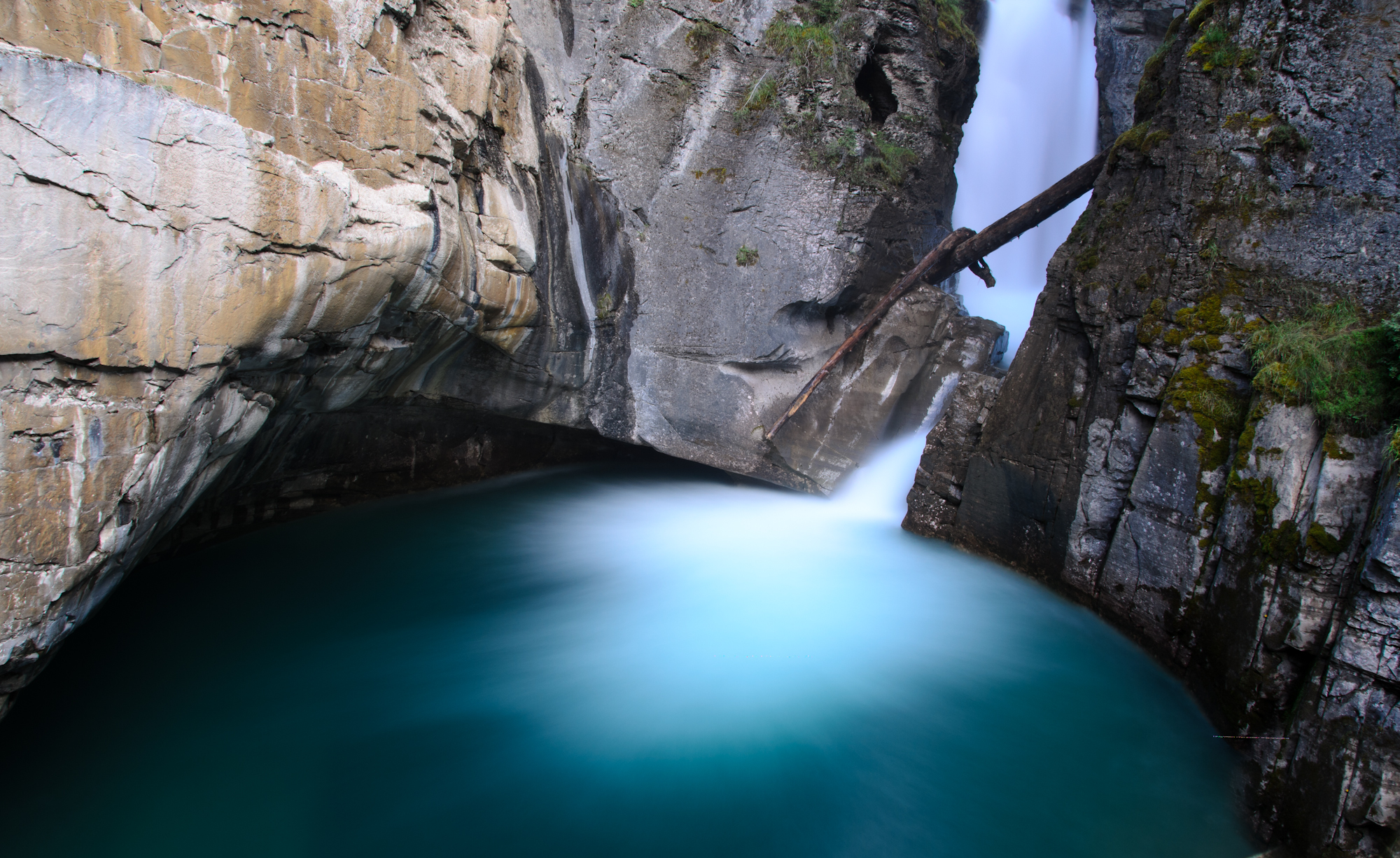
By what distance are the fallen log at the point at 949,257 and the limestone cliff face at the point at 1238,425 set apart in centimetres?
168

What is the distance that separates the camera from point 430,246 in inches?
199

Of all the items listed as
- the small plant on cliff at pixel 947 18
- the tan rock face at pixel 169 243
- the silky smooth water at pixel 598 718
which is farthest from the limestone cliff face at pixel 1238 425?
the tan rock face at pixel 169 243

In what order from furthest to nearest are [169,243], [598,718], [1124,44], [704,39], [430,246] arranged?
[1124,44] < [704,39] < [430,246] < [598,718] < [169,243]

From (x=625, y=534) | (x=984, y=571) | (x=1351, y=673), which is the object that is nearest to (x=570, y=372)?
(x=625, y=534)

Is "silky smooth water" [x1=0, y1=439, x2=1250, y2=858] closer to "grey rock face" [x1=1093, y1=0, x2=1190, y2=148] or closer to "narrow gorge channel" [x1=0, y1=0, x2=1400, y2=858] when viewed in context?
"narrow gorge channel" [x1=0, y1=0, x2=1400, y2=858]

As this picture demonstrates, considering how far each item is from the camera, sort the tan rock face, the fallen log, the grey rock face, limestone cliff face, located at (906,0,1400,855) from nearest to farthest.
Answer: the tan rock face → limestone cliff face, located at (906,0,1400,855) → the fallen log → the grey rock face

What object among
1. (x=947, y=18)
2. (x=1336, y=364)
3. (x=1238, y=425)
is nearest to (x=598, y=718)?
(x=1238, y=425)

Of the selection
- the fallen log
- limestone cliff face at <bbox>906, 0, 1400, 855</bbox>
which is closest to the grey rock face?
the fallen log

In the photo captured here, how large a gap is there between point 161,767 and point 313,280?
299 centimetres

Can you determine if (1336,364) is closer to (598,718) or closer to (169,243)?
(598,718)

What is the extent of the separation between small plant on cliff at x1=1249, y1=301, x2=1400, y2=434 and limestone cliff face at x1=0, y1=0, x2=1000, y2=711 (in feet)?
12.5

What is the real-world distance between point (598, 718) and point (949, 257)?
7.04 m

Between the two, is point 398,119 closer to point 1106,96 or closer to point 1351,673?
point 1351,673

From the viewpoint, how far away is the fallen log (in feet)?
26.5
